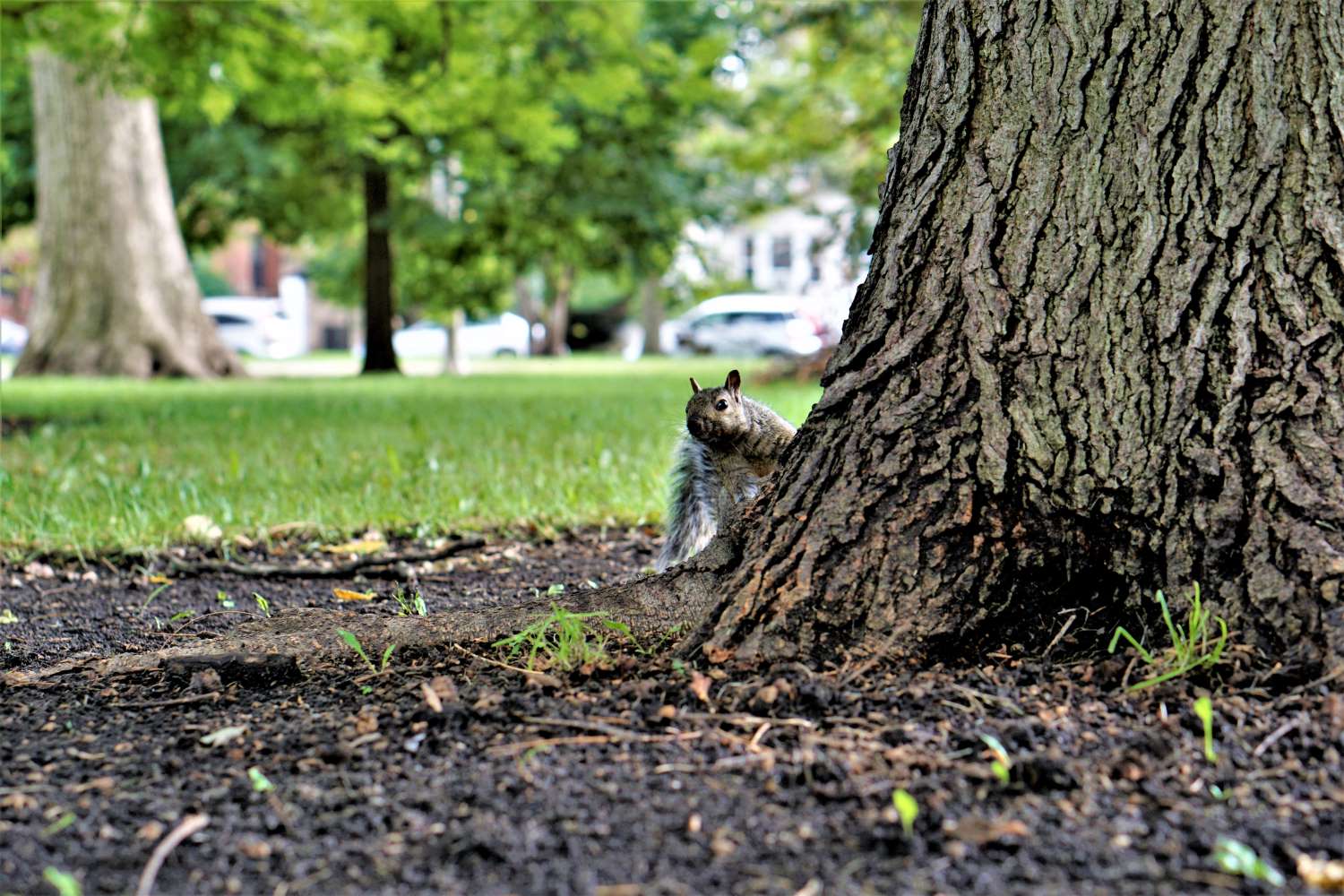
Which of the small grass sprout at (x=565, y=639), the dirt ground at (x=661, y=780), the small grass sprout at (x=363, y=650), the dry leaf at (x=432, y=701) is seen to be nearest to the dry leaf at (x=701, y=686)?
the dirt ground at (x=661, y=780)

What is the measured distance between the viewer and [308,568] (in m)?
4.31

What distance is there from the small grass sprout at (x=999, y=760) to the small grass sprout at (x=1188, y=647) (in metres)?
0.34

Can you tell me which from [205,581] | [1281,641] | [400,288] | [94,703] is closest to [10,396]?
[205,581]

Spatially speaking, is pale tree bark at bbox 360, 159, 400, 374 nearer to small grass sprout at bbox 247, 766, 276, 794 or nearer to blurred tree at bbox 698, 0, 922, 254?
blurred tree at bbox 698, 0, 922, 254

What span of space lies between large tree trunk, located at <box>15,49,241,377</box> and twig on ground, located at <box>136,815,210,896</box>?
15.6 m

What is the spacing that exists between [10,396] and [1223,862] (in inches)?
479

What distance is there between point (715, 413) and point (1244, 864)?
2345 mm

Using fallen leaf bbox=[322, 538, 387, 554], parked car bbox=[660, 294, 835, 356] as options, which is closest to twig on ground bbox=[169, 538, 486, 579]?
fallen leaf bbox=[322, 538, 387, 554]

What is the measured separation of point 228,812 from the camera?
1967 mm

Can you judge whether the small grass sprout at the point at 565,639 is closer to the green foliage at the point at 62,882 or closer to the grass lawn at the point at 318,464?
the green foliage at the point at 62,882

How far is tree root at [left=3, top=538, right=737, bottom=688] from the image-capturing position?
2.76 m

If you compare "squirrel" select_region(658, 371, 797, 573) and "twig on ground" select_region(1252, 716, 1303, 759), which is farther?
"squirrel" select_region(658, 371, 797, 573)

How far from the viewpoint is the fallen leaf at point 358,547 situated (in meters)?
4.75

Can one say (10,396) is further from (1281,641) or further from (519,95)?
(1281,641)
